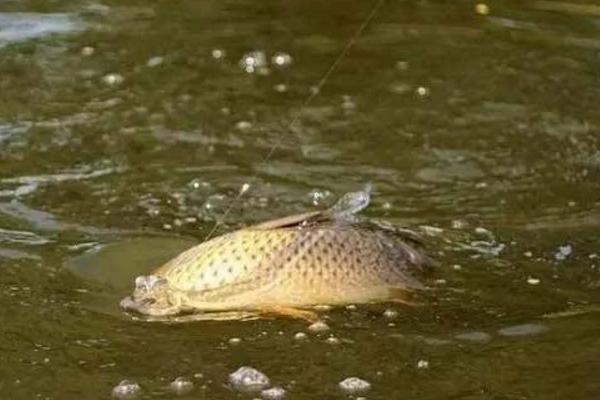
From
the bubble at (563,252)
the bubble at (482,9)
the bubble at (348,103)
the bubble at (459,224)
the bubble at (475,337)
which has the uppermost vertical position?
the bubble at (475,337)

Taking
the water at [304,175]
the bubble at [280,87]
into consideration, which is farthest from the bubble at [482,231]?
the bubble at [280,87]

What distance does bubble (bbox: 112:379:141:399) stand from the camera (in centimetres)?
403

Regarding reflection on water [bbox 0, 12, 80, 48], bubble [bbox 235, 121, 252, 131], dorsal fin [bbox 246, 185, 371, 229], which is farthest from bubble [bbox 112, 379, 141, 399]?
reflection on water [bbox 0, 12, 80, 48]

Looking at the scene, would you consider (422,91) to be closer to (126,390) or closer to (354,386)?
(354,386)

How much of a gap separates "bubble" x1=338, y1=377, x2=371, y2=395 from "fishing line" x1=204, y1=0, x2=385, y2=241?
139 centimetres

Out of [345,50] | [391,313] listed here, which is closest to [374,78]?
[345,50]

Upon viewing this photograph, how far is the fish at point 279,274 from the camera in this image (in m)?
4.63

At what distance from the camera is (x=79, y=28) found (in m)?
8.28

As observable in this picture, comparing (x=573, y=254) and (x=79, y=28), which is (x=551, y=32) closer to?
(x=79, y=28)

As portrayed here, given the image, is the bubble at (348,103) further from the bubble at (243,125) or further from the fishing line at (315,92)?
the bubble at (243,125)

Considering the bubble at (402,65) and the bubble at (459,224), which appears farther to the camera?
the bubble at (402,65)

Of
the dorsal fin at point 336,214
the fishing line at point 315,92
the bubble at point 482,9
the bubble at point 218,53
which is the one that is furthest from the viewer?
the bubble at point 482,9

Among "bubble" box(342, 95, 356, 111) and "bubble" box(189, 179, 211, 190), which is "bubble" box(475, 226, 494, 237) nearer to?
"bubble" box(189, 179, 211, 190)

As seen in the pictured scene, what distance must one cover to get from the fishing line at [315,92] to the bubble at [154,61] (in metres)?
0.79
